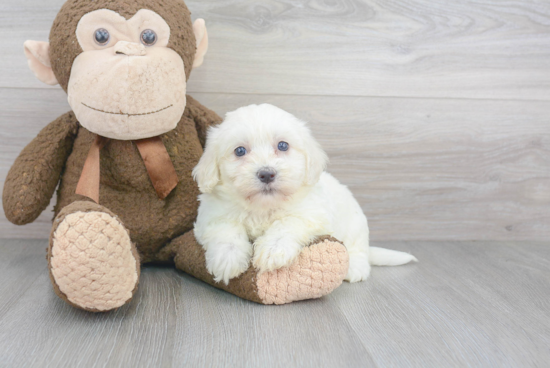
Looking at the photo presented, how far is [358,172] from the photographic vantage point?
1.84m

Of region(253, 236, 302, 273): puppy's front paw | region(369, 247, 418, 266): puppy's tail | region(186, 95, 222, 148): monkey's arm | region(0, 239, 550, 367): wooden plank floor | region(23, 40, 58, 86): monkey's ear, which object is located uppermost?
region(23, 40, 58, 86): monkey's ear

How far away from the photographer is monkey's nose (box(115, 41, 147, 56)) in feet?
4.01

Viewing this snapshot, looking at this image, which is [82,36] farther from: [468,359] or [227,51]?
[468,359]

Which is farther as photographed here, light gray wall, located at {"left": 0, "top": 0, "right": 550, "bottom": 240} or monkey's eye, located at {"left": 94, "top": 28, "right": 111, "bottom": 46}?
light gray wall, located at {"left": 0, "top": 0, "right": 550, "bottom": 240}

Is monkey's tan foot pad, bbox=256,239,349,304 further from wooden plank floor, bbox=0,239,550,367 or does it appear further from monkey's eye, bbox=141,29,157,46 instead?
monkey's eye, bbox=141,29,157,46

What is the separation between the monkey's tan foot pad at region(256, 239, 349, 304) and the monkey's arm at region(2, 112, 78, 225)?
0.74 m

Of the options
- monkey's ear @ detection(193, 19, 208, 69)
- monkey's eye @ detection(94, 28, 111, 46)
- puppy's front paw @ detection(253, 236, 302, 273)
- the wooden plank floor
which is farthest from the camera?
monkey's ear @ detection(193, 19, 208, 69)

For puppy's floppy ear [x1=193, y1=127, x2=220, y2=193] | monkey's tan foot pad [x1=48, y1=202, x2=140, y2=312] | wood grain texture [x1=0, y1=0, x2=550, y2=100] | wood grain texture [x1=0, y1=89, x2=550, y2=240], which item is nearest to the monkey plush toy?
monkey's tan foot pad [x1=48, y1=202, x2=140, y2=312]

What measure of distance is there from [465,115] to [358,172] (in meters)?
0.49

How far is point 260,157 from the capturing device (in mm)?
1183

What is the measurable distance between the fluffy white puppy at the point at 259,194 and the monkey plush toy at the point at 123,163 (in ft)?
0.19

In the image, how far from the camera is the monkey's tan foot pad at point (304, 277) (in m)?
1.17

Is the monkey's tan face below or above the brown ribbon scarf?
above

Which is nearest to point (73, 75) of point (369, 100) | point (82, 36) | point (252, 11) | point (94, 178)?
point (82, 36)
